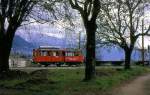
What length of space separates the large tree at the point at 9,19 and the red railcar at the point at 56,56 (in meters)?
40.1

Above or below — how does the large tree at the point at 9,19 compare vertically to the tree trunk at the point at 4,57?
above

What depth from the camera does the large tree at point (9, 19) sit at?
26828 mm

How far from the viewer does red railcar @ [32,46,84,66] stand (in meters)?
73.0

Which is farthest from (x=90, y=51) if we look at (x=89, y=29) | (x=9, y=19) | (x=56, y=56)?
(x=56, y=56)

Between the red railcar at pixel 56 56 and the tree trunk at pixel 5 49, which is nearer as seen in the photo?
the tree trunk at pixel 5 49

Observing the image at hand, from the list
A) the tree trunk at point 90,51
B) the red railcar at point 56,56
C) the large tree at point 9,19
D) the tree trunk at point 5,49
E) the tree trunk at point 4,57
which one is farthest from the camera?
the red railcar at point 56,56

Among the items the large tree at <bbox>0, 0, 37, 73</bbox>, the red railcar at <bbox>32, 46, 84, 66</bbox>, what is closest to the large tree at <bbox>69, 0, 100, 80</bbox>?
the large tree at <bbox>0, 0, 37, 73</bbox>

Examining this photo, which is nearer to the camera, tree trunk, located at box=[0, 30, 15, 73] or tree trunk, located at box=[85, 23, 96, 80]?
tree trunk, located at box=[85, 23, 96, 80]

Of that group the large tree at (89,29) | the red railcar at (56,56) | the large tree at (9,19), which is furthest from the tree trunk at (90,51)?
the red railcar at (56,56)

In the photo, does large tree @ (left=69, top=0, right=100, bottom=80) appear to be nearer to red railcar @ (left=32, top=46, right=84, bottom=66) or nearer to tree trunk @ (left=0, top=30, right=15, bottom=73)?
tree trunk @ (left=0, top=30, right=15, bottom=73)

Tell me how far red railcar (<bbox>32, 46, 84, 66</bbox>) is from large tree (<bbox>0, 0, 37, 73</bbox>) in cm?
4008

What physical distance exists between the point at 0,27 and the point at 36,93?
37.9 feet

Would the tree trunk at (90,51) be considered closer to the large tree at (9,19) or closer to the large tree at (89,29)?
the large tree at (89,29)

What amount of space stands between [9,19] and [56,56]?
43.1m
